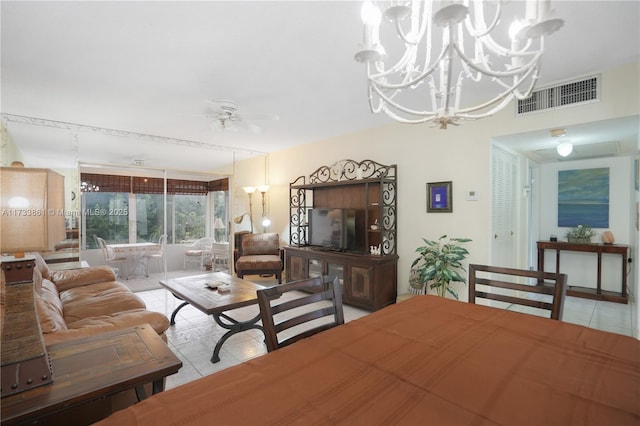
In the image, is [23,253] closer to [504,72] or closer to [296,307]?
[296,307]

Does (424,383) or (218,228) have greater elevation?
(218,228)

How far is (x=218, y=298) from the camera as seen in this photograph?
290cm

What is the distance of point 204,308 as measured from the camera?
2.63 meters

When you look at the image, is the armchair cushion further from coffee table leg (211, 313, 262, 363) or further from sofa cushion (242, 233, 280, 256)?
coffee table leg (211, 313, 262, 363)

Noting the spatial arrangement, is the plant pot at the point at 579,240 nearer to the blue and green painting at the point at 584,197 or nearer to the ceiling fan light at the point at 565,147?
the blue and green painting at the point at 584,197

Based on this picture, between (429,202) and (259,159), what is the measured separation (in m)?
4.01

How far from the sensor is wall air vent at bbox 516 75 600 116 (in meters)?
2.71

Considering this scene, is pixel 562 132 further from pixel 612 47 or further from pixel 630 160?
pixel 630 160

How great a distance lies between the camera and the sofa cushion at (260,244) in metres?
5.70

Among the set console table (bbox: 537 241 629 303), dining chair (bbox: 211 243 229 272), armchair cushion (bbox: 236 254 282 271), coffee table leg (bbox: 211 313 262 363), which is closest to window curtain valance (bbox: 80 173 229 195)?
dining chair (bbox: 211 243 229 272)

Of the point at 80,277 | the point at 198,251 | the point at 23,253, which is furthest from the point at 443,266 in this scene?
the point at 198,251

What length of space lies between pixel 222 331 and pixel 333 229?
2.06 m

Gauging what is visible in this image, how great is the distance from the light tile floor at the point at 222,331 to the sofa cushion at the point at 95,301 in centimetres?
59

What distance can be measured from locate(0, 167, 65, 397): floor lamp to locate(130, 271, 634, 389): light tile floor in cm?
143
